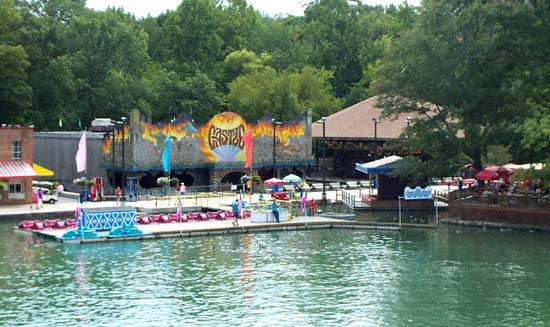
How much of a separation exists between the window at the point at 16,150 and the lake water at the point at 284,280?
1127 cm

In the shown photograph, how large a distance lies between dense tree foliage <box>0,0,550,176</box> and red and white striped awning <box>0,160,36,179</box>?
22.0m

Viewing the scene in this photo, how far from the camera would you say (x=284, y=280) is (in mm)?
43375

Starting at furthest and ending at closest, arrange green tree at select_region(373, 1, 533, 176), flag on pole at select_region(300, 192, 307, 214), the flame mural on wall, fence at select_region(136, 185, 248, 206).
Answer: the flame mural on wall
fence at select_region(136, 185, 248, 206)
flag on pole at select_region(300, 192, 307, 214)
green tree at select_region(373, 1, 533, 176)

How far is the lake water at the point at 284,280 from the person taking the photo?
36938 millimetres

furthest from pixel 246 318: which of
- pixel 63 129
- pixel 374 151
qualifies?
pixel 63 129

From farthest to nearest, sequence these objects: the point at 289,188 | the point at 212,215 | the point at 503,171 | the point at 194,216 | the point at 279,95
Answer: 1. the point at 279,95
2. the point at 289,188
3. the point at 503,171
4. the point at 212,215
5. the point at 194,216

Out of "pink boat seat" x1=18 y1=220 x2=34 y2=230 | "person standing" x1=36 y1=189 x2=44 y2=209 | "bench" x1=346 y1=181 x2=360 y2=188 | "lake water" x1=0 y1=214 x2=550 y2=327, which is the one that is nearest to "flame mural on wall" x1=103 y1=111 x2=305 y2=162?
"bench" x1=346 y1=181 x2=360 y2=188

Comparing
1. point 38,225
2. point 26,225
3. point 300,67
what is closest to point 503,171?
point 38,225

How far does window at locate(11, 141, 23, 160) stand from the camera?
67.1 meters

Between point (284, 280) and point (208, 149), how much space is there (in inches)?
1381

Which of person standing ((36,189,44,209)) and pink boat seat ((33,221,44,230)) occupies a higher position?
person standing ((36,189,44,209))

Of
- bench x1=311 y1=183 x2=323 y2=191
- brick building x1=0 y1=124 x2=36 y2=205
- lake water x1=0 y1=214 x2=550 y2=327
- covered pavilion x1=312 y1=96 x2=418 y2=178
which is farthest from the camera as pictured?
covered pavilion x1=312 y1=96 x2=418 y2=178

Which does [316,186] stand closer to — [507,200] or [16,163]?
[507,200]

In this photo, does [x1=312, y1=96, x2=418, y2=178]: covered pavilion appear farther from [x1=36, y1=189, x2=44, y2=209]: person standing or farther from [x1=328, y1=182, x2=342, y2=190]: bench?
[x1=36, y1=189, x2=44, y2=209]: person standing
